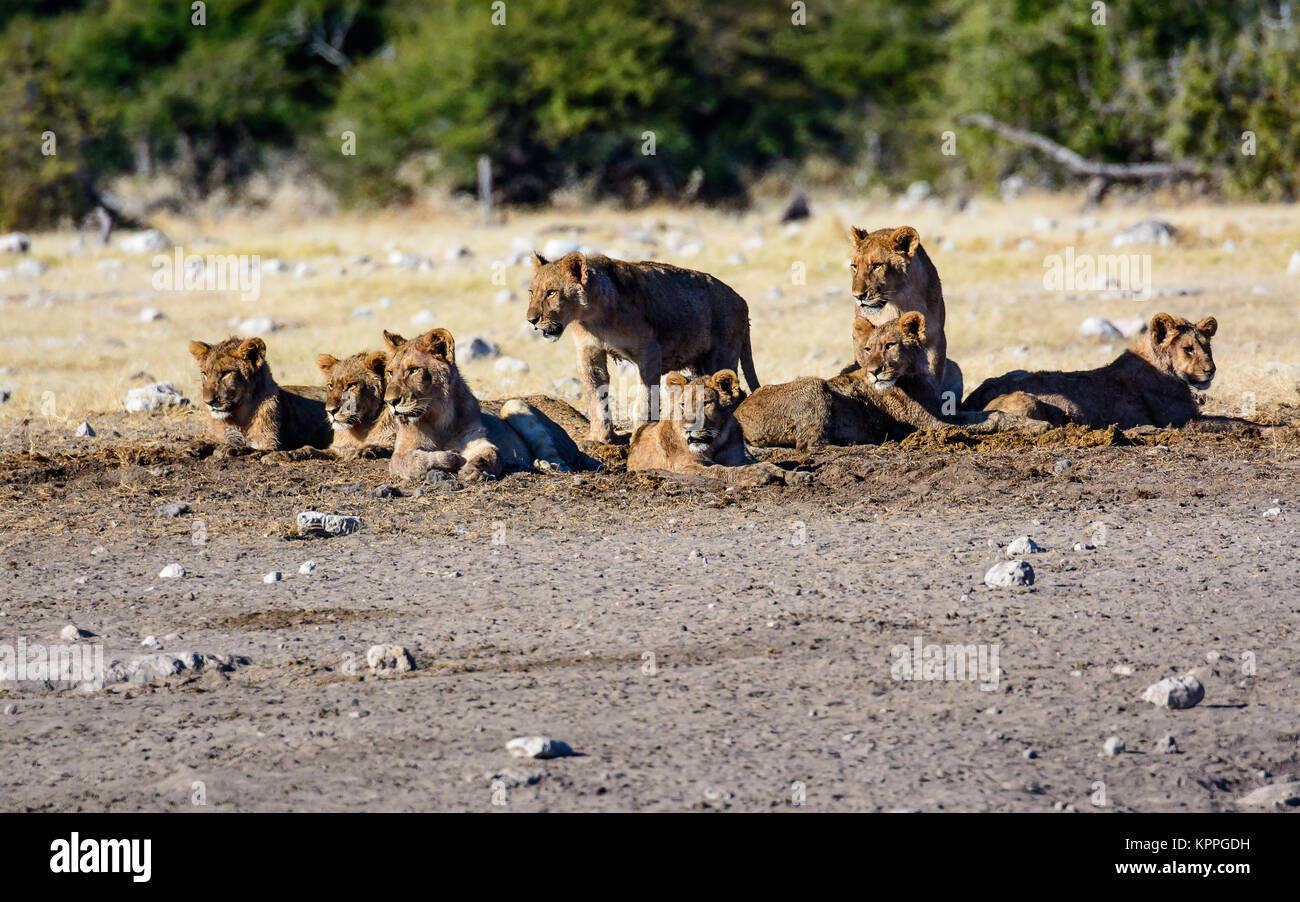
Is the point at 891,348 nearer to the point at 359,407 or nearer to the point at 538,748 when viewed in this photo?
the point at 359,407

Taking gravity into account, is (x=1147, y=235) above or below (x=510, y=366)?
above

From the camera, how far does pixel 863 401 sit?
10.0 m

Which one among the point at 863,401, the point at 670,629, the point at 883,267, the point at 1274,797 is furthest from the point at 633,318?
the point at 1274,797

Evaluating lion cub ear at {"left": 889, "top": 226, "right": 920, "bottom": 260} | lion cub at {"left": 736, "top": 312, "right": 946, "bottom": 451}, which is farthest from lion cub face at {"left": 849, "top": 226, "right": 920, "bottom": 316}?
lion cub at {"left": 736, "top": 312, "right": 946, "bottom": 451}

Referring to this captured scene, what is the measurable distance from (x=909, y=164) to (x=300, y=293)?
2005cm

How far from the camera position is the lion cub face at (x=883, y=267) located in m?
10.3

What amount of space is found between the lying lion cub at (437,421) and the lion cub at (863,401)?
1369 millimetres

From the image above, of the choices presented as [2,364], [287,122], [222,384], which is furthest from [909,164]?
[222,384]

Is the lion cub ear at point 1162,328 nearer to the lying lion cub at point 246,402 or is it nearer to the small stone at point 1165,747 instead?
the lying lion cub at point 246,402

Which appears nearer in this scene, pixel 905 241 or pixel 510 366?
pixel 905 241

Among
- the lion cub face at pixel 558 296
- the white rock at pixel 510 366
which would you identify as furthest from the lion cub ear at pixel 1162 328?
the white rock at pixel 510 366

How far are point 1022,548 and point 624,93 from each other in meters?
26.8

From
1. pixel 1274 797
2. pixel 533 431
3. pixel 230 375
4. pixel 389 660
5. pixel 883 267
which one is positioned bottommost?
pixel 1274 797

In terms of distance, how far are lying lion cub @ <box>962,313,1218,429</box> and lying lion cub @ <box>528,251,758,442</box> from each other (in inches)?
66.2
